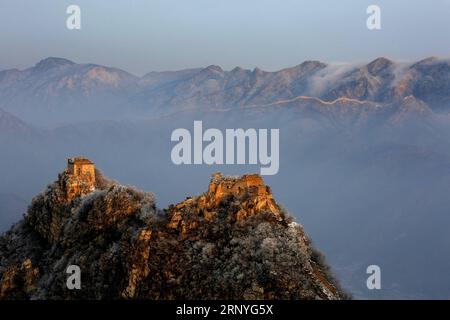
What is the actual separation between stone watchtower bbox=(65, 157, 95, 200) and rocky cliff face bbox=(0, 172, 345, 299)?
3496 millimetres

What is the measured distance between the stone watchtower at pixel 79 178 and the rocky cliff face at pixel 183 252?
3.50 m

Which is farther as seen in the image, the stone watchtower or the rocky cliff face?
the stone watchtower

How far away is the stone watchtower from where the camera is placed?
244 feet

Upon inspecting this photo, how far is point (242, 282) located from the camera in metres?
49.2

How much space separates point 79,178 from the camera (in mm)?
76312

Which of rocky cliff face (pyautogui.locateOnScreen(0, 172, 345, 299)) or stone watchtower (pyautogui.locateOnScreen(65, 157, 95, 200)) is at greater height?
stone watchtower (pyautogui.locateOnScreen(65, 157, 95, 200))

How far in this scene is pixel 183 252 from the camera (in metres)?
54.1

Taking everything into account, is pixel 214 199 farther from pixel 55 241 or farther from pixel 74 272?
pixel 55 241

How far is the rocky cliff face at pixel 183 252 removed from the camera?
163 ft

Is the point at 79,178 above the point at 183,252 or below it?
above

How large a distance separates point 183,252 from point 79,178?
2726cm

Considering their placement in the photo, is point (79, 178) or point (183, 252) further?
point (79, 178)

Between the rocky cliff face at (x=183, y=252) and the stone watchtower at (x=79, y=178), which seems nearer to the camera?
the rocky cliff face at (x=183, y=252)
